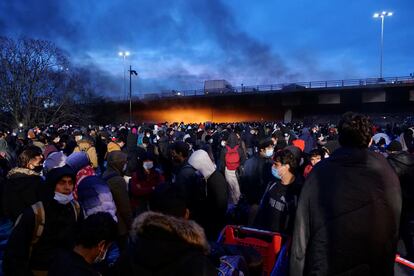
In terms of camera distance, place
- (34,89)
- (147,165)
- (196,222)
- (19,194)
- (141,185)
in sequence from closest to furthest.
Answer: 1. (196,222)
2. (19,194)
3. (141,185)
4. (147,165)
5. (34,89)

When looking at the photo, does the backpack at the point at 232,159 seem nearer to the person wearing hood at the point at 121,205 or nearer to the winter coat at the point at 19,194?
the person wearing hood at the point at 121,205

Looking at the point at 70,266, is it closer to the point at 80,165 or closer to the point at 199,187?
the point at 199,187

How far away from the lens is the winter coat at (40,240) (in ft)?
9.75

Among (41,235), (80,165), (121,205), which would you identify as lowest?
(121,205)

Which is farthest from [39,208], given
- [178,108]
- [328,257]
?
[178,108]

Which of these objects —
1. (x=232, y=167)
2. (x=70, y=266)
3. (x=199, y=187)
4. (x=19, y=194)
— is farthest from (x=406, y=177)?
(x=19, y=194)

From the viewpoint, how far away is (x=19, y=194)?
4043mm

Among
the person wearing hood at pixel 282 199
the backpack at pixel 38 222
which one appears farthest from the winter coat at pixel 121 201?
the person wearing hood at pixel 282 199

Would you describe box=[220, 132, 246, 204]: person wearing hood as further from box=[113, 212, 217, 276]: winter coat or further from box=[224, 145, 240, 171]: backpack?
box=[113, 212, 217, 276]: winter coat

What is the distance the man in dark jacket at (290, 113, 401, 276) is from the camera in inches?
98.7

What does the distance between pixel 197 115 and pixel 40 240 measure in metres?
46.1

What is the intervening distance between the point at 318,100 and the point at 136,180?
130 ft

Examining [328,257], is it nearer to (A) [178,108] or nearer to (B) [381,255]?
(B) [381,255]

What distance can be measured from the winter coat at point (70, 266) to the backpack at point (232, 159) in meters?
5.99
